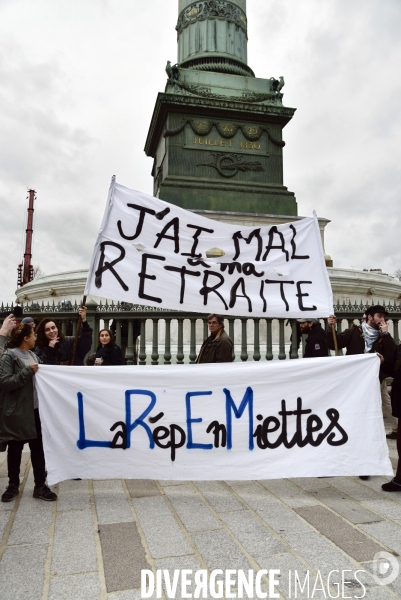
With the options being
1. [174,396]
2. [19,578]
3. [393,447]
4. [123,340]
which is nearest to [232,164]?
[123,340]

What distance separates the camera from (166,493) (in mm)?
4434

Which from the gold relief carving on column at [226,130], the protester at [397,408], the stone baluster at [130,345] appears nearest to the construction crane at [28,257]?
the gold relief carving on column at [226,130]

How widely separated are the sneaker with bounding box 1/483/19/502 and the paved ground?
76 mm

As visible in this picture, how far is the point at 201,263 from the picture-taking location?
4.87 metres

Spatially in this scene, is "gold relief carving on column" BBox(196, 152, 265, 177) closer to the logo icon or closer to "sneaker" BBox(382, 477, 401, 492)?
"sneaker" BBox(382, 477, 401, 492)

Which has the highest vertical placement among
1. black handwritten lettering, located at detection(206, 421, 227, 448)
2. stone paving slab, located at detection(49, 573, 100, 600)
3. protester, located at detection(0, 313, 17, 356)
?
protester, located at detection(0, 313, 17, 356)

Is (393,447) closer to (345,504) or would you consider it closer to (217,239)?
(345,504)

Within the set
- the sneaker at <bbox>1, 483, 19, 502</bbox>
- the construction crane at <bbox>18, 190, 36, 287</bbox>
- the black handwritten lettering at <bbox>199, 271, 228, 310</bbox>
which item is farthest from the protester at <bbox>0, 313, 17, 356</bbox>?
the construction crane at <bbox>18, 190, 36, 287</bbox>

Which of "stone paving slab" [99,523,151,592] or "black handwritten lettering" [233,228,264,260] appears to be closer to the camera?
"stone paving slab" [99,523,151,592]

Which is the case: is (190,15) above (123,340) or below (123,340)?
above

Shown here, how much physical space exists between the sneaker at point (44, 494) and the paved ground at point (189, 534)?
65 mm

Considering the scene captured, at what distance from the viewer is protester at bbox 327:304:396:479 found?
16.9ft

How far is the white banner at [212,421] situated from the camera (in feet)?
14.1

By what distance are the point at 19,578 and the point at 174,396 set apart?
6.57 feet
